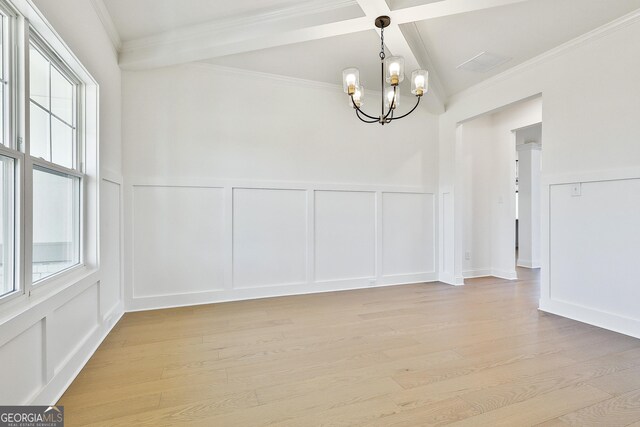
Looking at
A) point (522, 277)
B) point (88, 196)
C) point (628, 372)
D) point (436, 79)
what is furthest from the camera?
point (522, 277)

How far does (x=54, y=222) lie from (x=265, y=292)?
6.96 feet

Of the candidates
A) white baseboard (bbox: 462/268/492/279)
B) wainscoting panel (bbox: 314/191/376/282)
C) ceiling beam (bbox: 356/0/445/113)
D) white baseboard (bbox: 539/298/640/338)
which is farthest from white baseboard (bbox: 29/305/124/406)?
white baseboard (bbox: 462/268/492/279)

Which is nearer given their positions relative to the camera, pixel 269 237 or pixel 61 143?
pixel 61 143

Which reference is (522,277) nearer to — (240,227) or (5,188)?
(240,227)

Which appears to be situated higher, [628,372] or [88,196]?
[88,196]

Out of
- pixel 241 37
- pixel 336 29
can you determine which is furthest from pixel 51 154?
pixel 336 29

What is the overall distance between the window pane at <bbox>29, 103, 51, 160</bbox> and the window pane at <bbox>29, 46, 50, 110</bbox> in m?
0.06

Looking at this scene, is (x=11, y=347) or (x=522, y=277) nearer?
(x=11, y=347)

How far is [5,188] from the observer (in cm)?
135

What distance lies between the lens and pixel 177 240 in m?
3.16

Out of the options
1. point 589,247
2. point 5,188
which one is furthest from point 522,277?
point 5,188

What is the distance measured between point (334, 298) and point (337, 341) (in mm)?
1168

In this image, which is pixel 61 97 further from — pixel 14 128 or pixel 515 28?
pixel 515 28

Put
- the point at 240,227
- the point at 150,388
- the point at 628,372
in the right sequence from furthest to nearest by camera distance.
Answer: the point at 240,227 → the point at 628,372 → the point at 150,388
